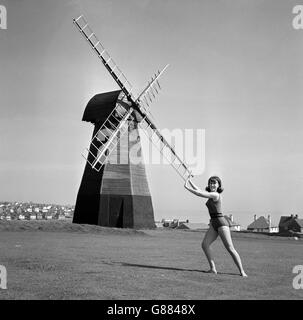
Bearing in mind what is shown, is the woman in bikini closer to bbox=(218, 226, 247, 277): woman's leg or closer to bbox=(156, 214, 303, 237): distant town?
bbox=(218, 226, 247, 277): woman's leg

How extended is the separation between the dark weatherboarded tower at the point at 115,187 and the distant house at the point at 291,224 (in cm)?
5543

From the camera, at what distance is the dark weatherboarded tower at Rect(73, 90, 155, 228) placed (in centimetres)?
3075

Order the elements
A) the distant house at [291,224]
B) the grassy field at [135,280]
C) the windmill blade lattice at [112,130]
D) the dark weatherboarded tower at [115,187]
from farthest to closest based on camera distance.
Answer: the distant house at [291,224]
the dark weatherboarded tower at [115,187]
the windmill blade lattice at [112,130]
the grassy field at [135,280]

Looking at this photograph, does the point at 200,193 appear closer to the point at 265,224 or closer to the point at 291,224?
the point at 291,224

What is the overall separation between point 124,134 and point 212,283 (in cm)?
2477

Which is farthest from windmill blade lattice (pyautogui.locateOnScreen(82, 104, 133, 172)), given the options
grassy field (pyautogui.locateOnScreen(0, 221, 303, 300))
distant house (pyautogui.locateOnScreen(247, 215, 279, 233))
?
distant house (pyautogui.locateOnScreen(247, 215, 279, 233))

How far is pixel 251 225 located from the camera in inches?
3711

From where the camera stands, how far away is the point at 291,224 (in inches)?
3219

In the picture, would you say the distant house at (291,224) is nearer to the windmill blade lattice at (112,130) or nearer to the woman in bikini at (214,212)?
the windmill blade lattice at (112,130)

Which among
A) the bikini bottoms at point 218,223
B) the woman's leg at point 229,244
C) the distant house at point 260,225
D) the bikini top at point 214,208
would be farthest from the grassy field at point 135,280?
the distant house at point 260,225

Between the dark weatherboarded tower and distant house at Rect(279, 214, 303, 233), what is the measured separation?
182 ft

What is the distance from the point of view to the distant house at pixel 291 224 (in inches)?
3167
